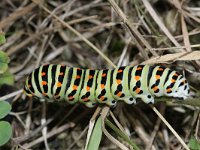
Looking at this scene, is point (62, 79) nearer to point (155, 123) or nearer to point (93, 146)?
point (93, 146)

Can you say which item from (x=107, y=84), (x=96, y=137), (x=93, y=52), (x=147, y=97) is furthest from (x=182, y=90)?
(x=93, y=52)

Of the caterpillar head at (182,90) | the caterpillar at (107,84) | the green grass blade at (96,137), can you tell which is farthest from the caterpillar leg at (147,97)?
the green grass blade at (96,137)

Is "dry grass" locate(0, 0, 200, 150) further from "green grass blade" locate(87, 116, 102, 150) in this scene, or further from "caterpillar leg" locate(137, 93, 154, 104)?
"caterpillar leg" locate(137, 93, 154, 104)

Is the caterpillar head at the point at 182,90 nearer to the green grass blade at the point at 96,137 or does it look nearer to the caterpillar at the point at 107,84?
the caterpillar at the point at 107,84

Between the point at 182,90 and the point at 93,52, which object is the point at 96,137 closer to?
the point at 182,90

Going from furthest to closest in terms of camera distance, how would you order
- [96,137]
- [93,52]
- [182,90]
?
[93,52] → [96,137] → [182,90]

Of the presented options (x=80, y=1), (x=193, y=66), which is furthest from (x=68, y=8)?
(x=193, y=66)
